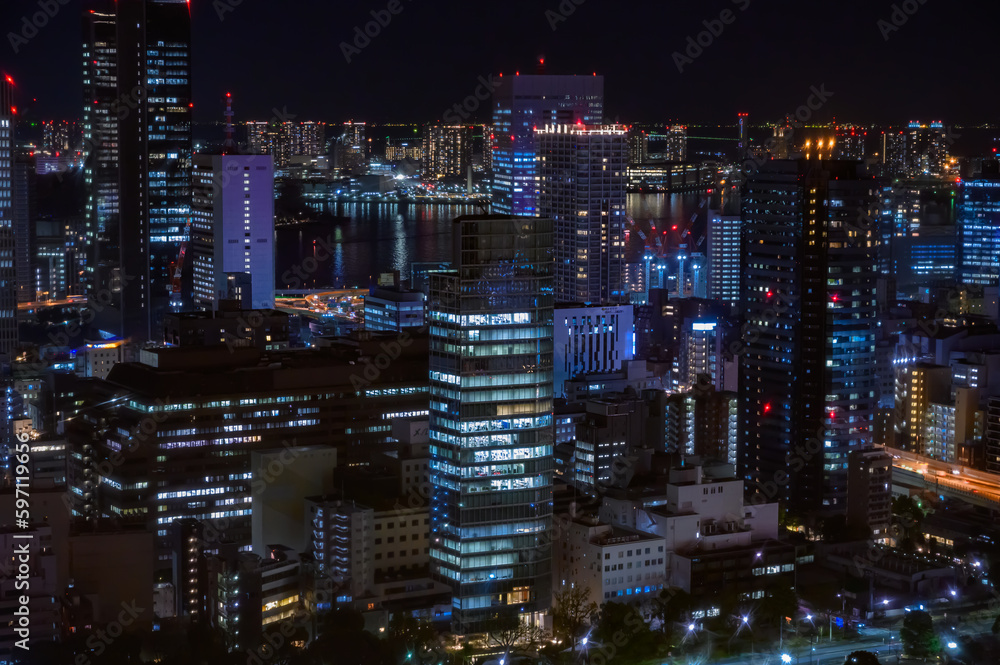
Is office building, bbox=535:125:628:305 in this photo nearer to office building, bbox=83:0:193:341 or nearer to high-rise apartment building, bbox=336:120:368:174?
office building, bbox=83:0:193:341

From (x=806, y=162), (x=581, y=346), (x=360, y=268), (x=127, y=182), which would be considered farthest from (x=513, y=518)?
(x=360, y=268)

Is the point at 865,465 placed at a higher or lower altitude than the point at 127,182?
lower

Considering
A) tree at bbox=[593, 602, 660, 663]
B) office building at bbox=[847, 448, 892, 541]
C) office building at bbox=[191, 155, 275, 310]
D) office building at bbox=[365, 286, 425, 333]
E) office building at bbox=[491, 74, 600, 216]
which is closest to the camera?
tree at bbox=[593, 602, 660, 663]

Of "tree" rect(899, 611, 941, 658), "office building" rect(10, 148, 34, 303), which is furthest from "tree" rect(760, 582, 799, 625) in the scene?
"office building" rect(10, 148, 34, 303)

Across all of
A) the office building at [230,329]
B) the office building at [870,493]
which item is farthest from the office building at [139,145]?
the office building at [870,493]

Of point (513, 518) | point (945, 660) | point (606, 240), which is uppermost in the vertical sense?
point (606, 240)

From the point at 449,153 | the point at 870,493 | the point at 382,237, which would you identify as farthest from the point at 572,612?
the point at 449,153

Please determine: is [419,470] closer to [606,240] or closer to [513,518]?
[513,518]
